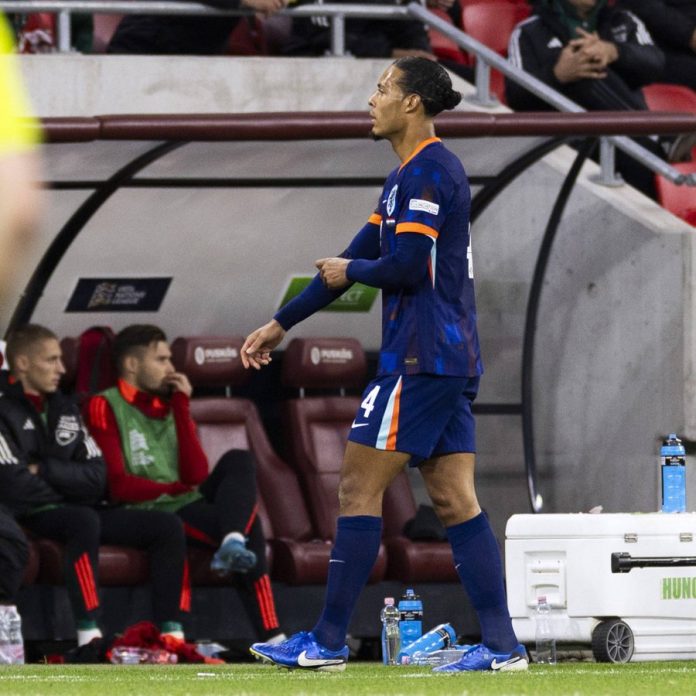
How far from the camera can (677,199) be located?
11.1 metres

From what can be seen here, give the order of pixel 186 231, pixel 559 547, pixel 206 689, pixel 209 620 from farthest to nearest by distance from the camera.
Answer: pixel 186 231 → pixel 209 620 → pixel 559 547 → pixel 206 689

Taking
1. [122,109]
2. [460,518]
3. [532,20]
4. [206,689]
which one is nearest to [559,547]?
[460,518]

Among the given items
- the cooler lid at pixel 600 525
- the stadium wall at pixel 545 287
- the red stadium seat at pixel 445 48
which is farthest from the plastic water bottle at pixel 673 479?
the red stadium seat at pixel 445 48

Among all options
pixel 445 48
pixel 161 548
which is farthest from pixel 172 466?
pixel 445 48

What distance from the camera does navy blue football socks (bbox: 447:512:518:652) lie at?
6414 mm

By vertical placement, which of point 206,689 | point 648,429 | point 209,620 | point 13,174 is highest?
point 13,174

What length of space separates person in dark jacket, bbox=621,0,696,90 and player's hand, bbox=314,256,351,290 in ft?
21.6

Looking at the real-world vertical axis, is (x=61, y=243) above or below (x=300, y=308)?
below

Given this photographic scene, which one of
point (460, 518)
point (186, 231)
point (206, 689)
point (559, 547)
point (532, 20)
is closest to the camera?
point (206, 689)

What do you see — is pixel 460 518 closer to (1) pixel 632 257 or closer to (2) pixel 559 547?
(2) pixel 559 547

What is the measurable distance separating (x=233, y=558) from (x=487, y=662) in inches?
108

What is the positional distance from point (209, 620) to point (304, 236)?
2.08m

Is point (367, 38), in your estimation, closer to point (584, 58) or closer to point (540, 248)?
point (584, 58)

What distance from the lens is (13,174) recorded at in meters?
2.96
